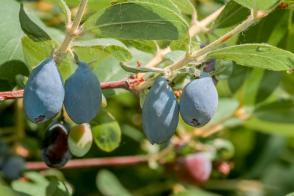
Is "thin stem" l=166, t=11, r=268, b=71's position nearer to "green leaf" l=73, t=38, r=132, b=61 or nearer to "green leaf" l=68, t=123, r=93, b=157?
"green leaf" l=73, t=38, r=132, b=61

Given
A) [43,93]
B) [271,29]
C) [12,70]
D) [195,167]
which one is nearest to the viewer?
[43,93]

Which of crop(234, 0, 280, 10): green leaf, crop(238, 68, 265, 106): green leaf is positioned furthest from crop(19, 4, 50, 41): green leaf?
crop(238, 68, 265, 106): green leaf

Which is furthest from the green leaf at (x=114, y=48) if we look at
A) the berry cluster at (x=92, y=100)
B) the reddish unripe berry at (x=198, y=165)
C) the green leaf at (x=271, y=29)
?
the reddish unripe berry at (x=198, y=165)

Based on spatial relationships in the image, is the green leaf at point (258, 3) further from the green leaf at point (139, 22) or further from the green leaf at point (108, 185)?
the green leaf at point (108, 185)

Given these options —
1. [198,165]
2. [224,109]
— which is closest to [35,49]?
[198,165]

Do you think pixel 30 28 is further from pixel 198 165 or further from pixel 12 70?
pixel 198 165

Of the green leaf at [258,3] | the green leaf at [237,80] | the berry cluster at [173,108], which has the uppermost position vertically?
the green leaf at [237,80]
